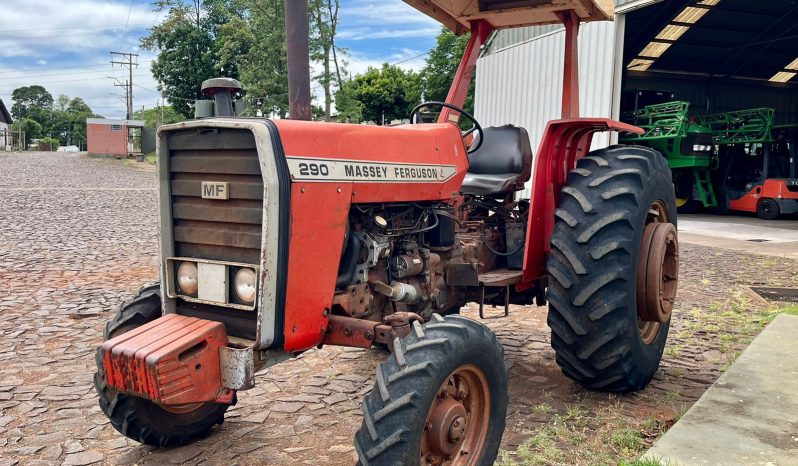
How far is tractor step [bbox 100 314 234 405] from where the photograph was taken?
7.75 ft

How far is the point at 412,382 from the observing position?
236cm

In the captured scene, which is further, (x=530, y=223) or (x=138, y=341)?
(x=530, y=223)

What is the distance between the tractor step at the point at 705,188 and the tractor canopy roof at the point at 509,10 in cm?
1457

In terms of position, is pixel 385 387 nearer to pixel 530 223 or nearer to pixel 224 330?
pixel 224 330

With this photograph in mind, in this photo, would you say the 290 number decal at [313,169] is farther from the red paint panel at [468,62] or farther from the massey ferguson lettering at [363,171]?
the red paint panel at [468,62]

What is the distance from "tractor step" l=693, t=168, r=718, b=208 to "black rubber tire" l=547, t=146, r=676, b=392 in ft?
49.0

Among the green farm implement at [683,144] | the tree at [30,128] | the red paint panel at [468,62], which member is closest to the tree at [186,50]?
the green farm implement at [683,144]

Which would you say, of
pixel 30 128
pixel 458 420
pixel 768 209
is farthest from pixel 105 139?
pixel 458 420

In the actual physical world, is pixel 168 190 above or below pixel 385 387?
above

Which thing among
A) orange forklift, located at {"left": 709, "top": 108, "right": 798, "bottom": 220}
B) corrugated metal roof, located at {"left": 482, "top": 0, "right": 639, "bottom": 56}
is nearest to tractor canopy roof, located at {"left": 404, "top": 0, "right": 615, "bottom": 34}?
corrugated metal roof, located at {"left": 482, "top": 0, "right": 639, "bottom": 56}

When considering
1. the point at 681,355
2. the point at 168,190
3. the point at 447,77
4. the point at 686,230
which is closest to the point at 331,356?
the point at 168,190

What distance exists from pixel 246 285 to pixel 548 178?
205 centimetres

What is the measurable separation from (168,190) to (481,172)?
88.3 inches

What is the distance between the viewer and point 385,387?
2367mm
